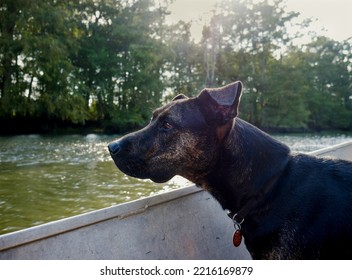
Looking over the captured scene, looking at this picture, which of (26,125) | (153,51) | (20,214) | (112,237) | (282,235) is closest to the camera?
(282,235)

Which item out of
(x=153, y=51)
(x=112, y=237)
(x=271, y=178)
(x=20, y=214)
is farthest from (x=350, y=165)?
(x=153, y=51)

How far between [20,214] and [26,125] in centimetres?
2655

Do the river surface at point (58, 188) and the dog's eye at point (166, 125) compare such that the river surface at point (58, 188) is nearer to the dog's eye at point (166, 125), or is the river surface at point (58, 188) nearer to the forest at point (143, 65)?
the dog's eye at point (166, 125)

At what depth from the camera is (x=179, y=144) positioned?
3031mm

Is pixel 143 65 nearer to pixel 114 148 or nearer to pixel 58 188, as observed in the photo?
pixel 58 188

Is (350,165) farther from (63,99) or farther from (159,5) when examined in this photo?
(159,5)

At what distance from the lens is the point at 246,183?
9.16ft

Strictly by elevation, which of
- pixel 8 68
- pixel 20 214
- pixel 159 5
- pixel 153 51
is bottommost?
pixel 20 214

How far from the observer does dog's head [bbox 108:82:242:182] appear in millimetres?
2953

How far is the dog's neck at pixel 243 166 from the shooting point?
278 cm

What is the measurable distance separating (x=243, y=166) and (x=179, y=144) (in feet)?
1.89

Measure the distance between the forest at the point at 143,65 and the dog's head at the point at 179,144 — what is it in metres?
28.0

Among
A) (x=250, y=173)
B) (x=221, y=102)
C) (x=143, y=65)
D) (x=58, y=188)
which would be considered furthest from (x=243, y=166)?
(x=143, y=65)

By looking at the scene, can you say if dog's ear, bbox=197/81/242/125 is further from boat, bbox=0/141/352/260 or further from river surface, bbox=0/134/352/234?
river surface, bbox=0/134/352/234
